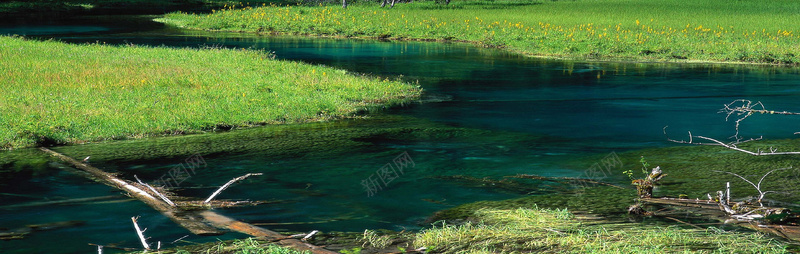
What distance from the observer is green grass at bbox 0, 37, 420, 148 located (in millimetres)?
14781

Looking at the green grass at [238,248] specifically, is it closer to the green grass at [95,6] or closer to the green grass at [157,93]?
the green grass at [157,93]

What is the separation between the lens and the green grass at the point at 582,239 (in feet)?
22.4

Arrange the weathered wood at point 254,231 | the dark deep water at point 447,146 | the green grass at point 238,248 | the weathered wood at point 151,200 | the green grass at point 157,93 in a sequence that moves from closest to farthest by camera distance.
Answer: the green grass at point 238,248 → the weathered wood at point 254,231 → the weathered wood at point 151,200 → the dark deep water at point 447,146 → the green grass at point 157,93

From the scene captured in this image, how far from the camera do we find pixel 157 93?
18.2 meters

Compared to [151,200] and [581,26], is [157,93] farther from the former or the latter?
[581,26]

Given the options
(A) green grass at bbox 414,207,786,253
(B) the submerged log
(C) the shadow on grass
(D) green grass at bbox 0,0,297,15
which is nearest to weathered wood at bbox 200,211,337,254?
(A) green grass at bbox 414,207,786,253

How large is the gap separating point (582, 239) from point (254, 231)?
337 cm

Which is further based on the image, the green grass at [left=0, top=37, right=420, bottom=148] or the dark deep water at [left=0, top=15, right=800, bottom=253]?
the green grass at [left=0, top=37, right=420, bottom=148]

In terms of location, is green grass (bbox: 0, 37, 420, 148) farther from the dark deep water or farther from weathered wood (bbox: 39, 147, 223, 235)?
weathered wood (bbox: 39, 147, 223, 235)

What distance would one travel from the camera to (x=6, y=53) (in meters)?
24.6

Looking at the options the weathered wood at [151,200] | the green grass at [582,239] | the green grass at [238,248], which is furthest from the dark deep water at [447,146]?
the green grass at [582,239]

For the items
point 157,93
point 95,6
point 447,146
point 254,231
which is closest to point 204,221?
point 254,231

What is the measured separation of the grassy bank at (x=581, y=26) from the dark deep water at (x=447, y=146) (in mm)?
3017

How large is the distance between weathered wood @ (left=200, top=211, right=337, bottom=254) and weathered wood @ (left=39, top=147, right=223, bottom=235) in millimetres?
149
